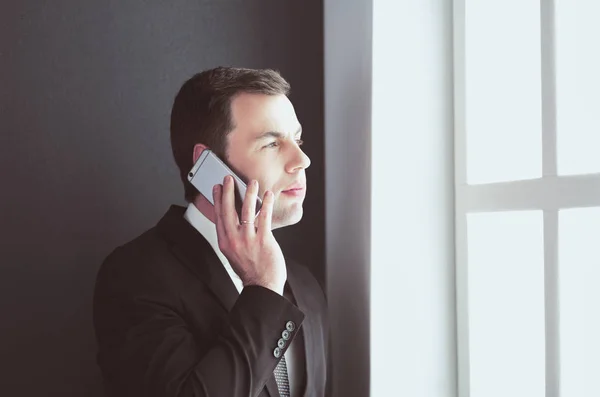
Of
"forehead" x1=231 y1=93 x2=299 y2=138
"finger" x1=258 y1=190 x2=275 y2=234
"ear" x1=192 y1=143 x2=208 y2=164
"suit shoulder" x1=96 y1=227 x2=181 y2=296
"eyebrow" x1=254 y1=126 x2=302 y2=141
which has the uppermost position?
"forehead" x1=231 y1=93 x2=299 y2=138

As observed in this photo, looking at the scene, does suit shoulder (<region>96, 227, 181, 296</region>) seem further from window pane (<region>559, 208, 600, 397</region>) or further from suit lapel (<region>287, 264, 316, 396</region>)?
window pane (<region>559, 208, 600, 397</region>)

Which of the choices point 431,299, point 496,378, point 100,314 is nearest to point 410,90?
point 431,299

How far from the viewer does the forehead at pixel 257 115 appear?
1.38m

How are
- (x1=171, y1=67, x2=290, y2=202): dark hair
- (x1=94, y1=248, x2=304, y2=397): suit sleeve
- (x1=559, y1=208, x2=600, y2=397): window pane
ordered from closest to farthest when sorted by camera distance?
(x1=94, y1=248, x2=304, y2=397): suit sleeve
(x1=559, y1=208, x2=600, y2=397): window pane
(x1=171, y1=67, x2=290, y2=202): dark hair

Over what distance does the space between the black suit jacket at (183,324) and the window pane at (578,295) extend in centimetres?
49

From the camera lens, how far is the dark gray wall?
1.54 meters

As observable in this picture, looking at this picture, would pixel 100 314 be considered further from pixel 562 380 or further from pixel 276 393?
pixel 562 380

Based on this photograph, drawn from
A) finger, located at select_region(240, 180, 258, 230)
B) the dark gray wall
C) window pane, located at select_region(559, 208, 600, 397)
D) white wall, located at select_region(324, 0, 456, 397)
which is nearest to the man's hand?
finger, located at select_region(240, 180, 258, 230)

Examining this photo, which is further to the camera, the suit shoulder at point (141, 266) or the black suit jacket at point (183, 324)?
the suit shoulder at point (141, 266)

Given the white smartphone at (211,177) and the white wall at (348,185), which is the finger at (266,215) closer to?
the white smartphone at (211,177)

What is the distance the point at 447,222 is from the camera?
5.24ft

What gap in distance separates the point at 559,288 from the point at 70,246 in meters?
1.05

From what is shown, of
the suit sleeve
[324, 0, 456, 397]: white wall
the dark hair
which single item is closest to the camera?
the suit sleeve

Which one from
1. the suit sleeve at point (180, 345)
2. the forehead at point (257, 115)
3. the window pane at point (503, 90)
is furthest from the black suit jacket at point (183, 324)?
the window pane at point (503, 90)
